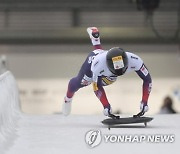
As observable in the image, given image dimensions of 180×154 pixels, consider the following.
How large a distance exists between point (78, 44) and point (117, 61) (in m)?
10.7

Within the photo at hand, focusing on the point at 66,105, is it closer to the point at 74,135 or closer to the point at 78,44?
the point at 74,135

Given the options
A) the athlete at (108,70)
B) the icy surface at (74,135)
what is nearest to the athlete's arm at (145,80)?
the athlete at (108,70)

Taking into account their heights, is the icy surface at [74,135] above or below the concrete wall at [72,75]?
above

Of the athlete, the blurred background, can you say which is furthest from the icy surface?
the blurred background

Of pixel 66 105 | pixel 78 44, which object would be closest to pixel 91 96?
pixel 78 44

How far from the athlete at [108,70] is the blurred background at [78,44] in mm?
8925

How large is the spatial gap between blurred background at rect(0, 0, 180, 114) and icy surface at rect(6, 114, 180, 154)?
7.82 metres

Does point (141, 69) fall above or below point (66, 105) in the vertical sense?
above

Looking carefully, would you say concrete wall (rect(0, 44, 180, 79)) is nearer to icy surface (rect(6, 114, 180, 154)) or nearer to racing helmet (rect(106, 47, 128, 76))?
icy surface (rect(6, 114, 180, 154))

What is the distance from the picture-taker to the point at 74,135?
215 inches

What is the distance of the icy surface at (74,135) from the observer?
4707mm

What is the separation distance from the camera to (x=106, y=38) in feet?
50.3

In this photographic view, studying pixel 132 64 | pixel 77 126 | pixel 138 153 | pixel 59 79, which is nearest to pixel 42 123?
pixel 77 126

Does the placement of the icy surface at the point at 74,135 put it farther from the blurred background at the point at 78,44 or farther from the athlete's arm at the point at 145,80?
the blurred background at the point at 78,44
